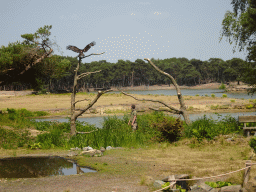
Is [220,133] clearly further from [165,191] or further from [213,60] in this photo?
[213,60]

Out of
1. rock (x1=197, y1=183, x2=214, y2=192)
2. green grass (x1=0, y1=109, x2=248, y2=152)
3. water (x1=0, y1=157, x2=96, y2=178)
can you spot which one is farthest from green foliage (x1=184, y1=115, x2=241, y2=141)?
rock (x1=197, y1=183, x2=214, y2=192)

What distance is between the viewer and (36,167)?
11289mm

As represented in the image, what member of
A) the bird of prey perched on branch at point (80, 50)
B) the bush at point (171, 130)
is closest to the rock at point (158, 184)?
the bush at point (171, 130)

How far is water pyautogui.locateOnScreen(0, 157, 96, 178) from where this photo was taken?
10.4 metres

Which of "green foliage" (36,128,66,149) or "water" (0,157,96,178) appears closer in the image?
"water" (0,157,96,178)

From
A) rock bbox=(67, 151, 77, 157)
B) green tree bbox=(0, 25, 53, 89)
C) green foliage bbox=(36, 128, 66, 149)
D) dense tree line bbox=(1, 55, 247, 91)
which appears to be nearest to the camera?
rock bbox=(67, 151, 77, 157)

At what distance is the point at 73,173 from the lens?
10.4 meters

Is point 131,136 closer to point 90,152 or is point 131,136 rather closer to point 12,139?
point 90,152

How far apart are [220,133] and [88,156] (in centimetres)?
710

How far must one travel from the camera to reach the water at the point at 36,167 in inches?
408

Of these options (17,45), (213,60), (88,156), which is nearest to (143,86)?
(213,60)

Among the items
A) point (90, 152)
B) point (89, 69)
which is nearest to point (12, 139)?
point (90, 152)

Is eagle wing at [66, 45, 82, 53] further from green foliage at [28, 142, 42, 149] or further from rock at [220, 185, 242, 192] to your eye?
Answer: rock at [220, 185, 242, 192]

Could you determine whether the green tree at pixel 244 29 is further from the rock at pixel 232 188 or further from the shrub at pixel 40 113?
the shrub at pixel 40 113
